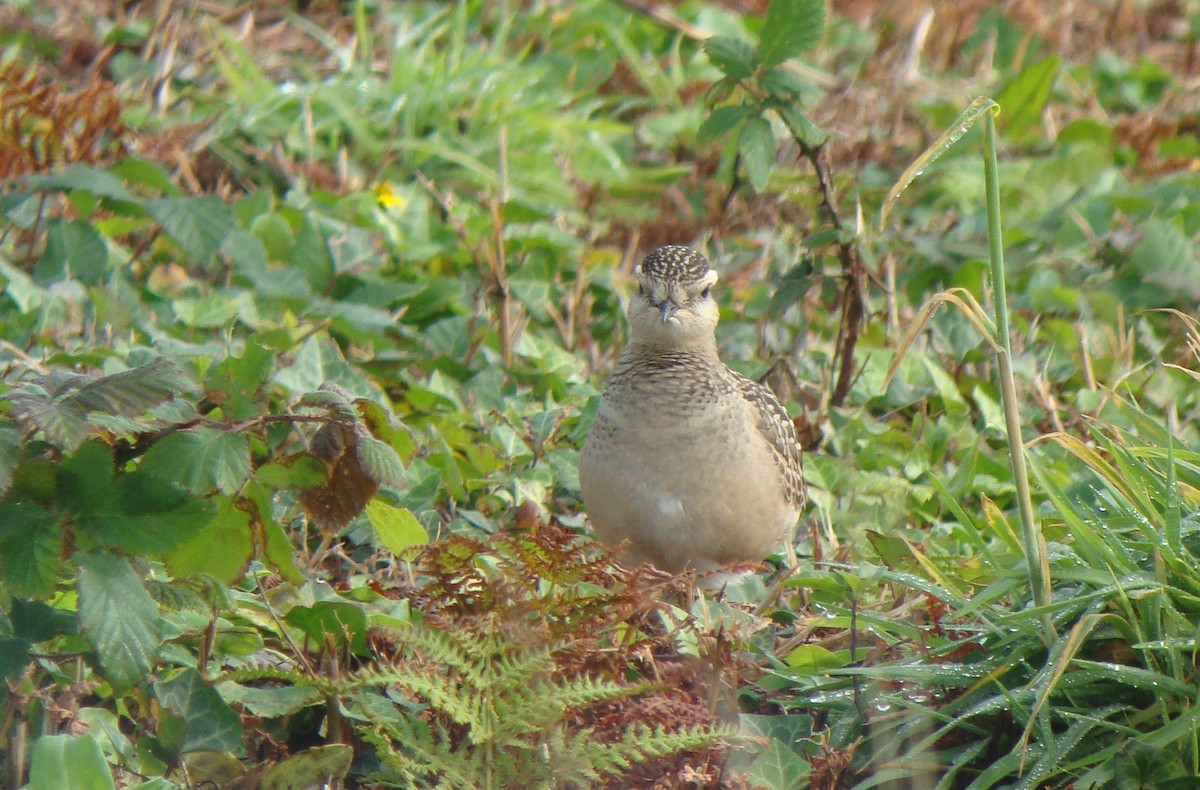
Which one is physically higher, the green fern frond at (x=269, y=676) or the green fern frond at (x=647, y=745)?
the green fern frond at (x=647, y=745)

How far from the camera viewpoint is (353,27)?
9.04 metres

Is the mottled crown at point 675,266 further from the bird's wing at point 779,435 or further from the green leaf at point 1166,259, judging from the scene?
the green leaf at point 1166,259

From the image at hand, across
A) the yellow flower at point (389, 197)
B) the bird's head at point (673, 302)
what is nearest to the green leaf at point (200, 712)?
the bird's head at point (673, 302)

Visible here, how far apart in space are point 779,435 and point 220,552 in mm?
2247

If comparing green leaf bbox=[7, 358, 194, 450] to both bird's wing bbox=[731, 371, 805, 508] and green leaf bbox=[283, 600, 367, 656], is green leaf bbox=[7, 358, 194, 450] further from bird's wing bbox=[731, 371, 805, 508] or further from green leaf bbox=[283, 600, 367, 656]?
bird's wing bbox=[731, 371, 805, 508]


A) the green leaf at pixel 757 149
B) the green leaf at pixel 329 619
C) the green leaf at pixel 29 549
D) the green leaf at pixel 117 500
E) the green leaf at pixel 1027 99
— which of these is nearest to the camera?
the green leaf at pixel 29 549

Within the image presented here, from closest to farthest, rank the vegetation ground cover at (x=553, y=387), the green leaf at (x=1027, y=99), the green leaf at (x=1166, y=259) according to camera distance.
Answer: the vegetation ground cover at (x=553, y=387) → the green leaf at (x=1166, y=259) → the green leaf at (x=1027, y=99)

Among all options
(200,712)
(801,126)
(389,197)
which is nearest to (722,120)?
(801,126)

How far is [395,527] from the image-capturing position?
15.4ft

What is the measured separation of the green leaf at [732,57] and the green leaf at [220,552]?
2544 millimetres

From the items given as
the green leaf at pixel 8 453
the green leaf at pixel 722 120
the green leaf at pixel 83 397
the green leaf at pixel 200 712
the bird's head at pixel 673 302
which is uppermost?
the green leaf at pixel 722 120

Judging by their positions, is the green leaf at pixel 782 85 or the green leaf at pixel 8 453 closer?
the green leaf at pixel 8 453

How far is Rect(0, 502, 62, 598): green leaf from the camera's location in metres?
3.20

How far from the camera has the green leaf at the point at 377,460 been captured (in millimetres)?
3516
